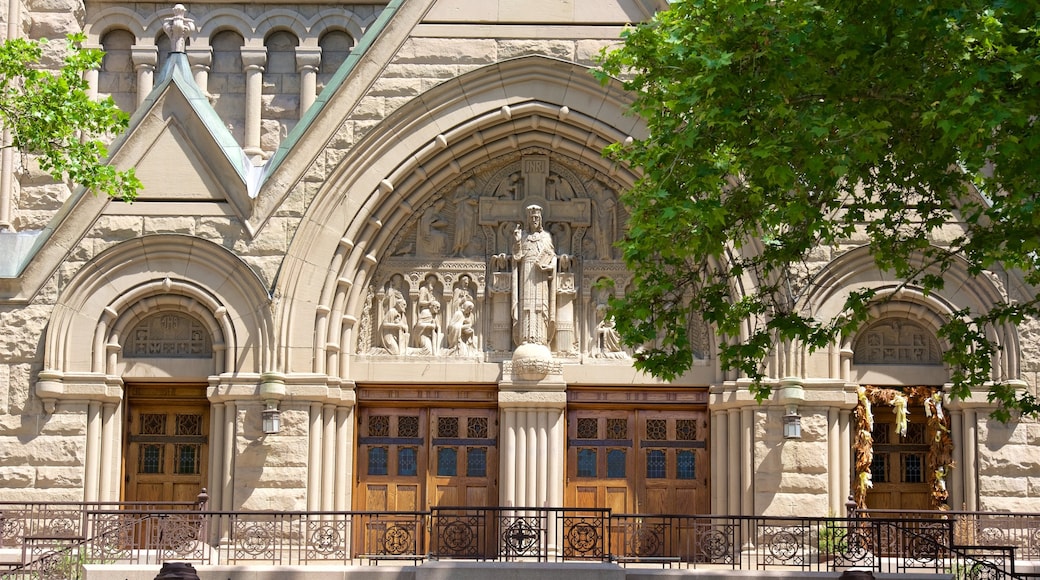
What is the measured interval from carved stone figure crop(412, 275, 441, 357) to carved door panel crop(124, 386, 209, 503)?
3264 millimetres

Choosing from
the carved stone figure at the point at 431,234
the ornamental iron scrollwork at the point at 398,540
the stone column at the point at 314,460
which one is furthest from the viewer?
the carved stone figure at the point at 431,234

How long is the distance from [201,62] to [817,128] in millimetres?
13266

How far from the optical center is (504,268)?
25047 millimetres

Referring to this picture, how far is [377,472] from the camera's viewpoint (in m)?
24.9

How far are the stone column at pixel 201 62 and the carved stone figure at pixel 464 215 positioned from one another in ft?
15.7

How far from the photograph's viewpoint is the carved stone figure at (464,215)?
987 inches

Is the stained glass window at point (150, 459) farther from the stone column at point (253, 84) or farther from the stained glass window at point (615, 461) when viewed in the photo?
the stained glass window at point (615, 461)

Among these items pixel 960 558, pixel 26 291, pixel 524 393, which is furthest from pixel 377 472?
pixel 960 558

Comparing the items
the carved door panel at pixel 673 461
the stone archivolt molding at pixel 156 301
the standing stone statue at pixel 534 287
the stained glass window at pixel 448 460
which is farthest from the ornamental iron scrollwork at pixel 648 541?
the stone archivolt molding at pixel 156 301

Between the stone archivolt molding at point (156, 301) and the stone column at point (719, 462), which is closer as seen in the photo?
the stone archivolt molding at point (156, 301)

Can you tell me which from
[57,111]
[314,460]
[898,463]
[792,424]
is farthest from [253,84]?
[898,463]

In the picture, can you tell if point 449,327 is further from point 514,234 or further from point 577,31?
point 577,31

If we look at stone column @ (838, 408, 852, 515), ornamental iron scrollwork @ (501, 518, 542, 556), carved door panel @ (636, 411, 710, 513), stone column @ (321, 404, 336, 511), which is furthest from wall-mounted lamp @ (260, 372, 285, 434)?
stone column @ (838, 408, 852, 515)

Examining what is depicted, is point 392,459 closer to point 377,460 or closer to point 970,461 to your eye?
point 377,460
